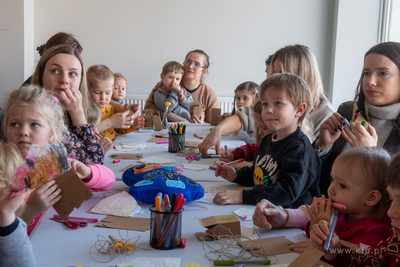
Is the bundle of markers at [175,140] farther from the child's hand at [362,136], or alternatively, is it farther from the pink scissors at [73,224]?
the pink scissors at [73,224]

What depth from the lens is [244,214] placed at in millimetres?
1112

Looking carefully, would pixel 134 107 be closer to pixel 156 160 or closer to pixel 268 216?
pixel 156 160

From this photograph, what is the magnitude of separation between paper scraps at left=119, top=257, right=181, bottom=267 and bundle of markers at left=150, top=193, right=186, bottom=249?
2.2 inches

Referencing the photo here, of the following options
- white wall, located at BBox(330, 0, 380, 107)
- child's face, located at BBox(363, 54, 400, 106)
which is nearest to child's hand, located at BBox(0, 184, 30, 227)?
child's face, located at BBox(363, 54, 400, 106)

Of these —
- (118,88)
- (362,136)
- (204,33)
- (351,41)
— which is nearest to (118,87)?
(118,88)

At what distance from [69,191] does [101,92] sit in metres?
1.77

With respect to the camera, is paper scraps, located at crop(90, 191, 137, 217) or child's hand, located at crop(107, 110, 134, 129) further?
child's hand, located at crop(107, 110, 134, 129)

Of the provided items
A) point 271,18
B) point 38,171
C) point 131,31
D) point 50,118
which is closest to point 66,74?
point 50,118

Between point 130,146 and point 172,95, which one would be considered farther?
point 172,95

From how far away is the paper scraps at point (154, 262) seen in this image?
0.77m

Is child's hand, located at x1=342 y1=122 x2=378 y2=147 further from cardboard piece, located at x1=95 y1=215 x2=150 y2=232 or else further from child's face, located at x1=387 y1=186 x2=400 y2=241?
cardboard piece, located at x1=95 y1=215 x2=150 y2=232

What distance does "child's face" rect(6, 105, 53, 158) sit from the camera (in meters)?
1.08

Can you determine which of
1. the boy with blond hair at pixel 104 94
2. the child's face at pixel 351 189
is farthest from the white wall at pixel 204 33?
the child's face at pixel 351 189

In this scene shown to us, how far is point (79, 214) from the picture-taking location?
106 cm
